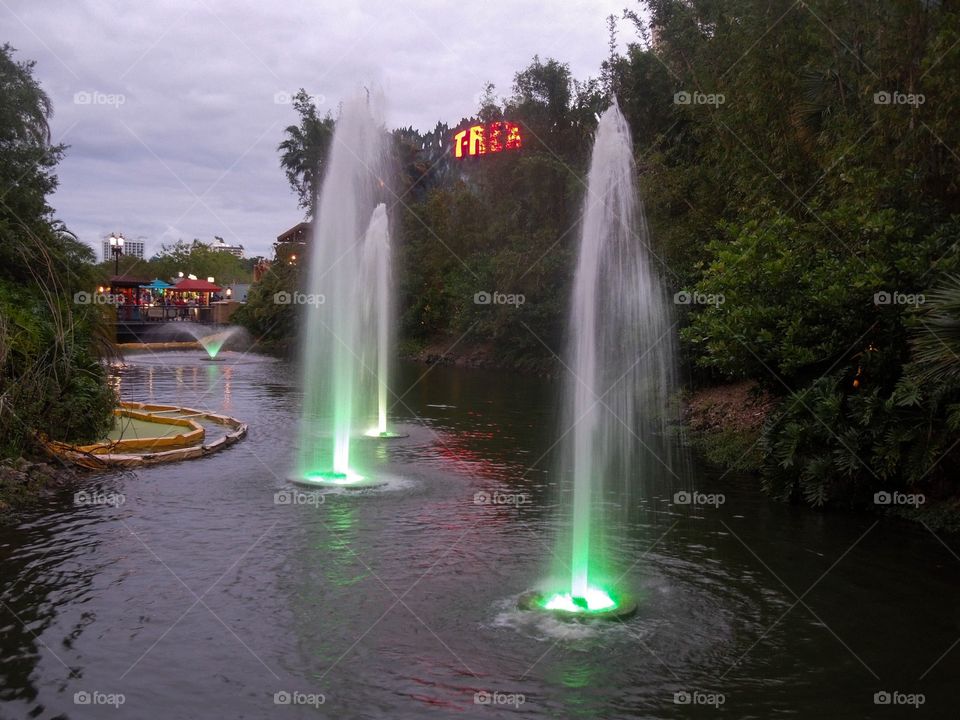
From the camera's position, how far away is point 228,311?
83.9m

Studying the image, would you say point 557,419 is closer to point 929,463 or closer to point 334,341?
point 334,341

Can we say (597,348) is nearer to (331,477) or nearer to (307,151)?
(331,477)

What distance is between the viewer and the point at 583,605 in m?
9.13
